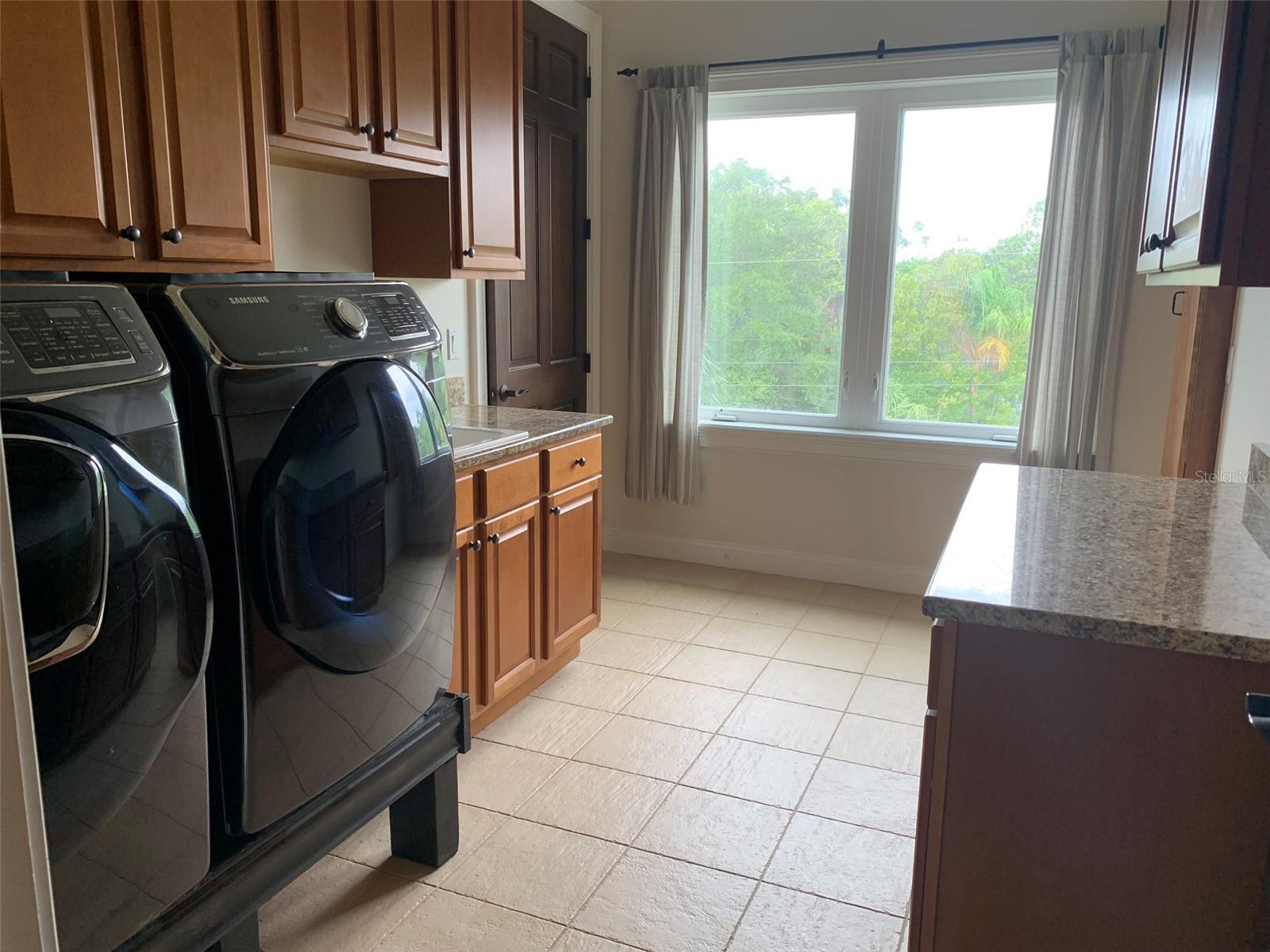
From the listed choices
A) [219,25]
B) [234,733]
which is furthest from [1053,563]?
[219,25]

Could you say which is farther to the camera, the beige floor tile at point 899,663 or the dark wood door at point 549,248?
the dark wood door at point 549,248

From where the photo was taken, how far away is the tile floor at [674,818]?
6.23 feet

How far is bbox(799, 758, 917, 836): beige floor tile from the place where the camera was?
2.29 metres

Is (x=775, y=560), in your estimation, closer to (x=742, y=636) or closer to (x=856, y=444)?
(x=856, y=444)

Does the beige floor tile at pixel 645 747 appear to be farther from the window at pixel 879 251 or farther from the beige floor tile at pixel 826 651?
the window at pixel 879 251

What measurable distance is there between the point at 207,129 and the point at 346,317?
554 millimetres

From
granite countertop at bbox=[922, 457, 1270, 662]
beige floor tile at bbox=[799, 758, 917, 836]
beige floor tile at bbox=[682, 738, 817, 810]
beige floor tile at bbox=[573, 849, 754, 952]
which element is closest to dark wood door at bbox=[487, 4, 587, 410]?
beige floor tile at bbox=[682, 738, 817, 810]

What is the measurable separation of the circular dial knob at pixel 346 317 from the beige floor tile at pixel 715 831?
134 cm

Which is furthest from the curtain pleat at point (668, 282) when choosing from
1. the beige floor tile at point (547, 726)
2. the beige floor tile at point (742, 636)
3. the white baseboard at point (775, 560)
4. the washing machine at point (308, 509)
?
the washing machine at point (308, 509)

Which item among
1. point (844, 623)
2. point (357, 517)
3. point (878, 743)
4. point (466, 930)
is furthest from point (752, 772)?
point (357, 517)

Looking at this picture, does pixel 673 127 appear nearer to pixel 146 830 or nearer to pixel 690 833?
pixel 690 833

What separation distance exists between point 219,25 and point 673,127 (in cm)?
239

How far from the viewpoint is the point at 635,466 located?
4.38 metres

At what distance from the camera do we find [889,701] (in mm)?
2963
